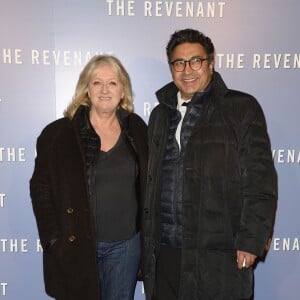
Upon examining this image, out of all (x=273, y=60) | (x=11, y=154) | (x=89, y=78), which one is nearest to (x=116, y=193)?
(x=89, y=78)

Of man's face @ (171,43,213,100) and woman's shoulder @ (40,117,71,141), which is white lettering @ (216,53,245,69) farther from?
woman's shoulder @ (40,117,71,141)

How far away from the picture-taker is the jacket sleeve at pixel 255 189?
149 centimetres

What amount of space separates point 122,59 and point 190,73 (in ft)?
2.23

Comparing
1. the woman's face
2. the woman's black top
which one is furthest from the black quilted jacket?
the woman's face

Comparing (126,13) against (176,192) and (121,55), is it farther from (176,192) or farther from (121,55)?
(176,192)

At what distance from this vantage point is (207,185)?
1.52m

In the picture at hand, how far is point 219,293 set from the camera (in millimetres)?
1578

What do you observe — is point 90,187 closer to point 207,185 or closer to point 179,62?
point 207,185

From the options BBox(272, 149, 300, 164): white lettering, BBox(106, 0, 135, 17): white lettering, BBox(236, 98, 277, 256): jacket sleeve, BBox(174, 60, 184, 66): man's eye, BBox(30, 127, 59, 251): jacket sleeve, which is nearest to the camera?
BBox(236, 98, 277, 256): jacket sleeve

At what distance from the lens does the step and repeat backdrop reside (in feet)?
6.85

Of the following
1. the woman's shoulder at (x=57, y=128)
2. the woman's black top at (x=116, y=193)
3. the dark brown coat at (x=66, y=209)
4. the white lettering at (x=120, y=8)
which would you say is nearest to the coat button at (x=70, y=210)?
the dark brown coat at (x=66, y=209)

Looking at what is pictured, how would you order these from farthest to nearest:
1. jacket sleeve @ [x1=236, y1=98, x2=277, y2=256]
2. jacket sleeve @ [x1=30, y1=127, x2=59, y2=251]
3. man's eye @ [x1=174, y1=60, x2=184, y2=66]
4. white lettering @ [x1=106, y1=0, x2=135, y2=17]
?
white lettering @ [x1=106, y1=0, x2=135, y2=17], jacket sleeve @ [x1=30, y1=127, x2=59, y2=251], man's eye @ [x1=174, y1=60, x2=184, y2=66], jacket sleeve @ [x1=236, y1=98, x2=277, y2=256]

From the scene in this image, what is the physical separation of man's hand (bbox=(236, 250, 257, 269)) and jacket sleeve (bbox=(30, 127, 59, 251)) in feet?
2.57

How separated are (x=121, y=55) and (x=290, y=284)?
1.68 metres
